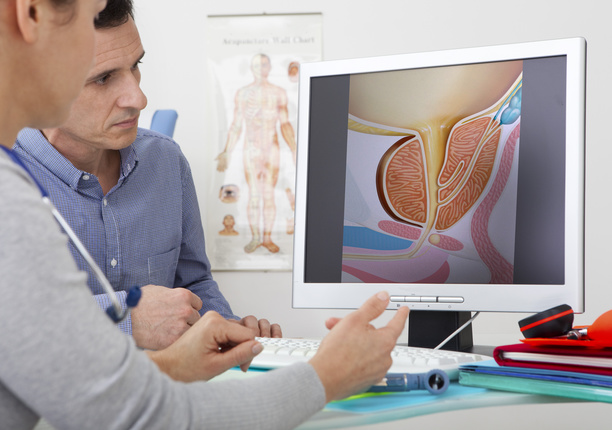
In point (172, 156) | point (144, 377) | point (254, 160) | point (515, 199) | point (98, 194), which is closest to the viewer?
point (144, 377)

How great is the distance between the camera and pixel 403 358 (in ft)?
2.75

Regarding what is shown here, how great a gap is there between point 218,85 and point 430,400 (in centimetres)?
183

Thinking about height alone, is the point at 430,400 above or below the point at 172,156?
below

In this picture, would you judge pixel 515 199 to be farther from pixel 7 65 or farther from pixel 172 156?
pixel 172 156

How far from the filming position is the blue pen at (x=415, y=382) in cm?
71

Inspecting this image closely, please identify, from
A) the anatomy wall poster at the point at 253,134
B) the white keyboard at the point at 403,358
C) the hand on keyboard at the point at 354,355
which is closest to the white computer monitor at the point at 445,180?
the white keyboard at the point at 403,358

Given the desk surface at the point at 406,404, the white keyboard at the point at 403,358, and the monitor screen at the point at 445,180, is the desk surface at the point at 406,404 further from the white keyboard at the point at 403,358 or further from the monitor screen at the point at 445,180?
the monitor screen at the point at 445,180

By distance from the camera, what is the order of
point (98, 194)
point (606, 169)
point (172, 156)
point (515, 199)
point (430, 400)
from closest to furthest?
point (430, 400), point (515, 199), point (98, 194), point (172, 156), point (606, 169)

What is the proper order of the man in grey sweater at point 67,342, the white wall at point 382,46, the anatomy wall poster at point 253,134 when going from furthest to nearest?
the anatomy wall poster at point 253,134
the white wall at point 382,46
the man in grey sweater at point 67,342

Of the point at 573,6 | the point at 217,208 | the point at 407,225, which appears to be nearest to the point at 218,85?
the point at 217,208

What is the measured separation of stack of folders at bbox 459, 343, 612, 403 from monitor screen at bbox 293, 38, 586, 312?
0.25 meters

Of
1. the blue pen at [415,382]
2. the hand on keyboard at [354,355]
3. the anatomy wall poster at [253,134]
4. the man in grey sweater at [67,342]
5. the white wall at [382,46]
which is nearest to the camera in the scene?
the man in grey sweater at [67,342]

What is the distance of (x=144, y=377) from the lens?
488 millimetres

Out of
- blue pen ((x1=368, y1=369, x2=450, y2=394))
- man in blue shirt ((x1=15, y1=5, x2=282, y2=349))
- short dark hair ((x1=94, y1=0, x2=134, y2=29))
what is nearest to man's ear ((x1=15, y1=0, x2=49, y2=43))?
blue pen ((x1=368, y1=369, x2=450, y2=394))
